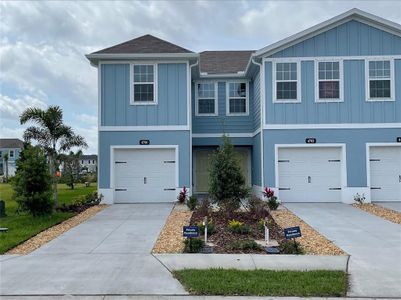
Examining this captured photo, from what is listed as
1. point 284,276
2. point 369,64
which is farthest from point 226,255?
point 369,64

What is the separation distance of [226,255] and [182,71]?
10.00 metres

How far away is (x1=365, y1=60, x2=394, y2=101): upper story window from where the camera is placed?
15.6 m

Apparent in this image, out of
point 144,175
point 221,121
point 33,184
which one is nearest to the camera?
point 33,184

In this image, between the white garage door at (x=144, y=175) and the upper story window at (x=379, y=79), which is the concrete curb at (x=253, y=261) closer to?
the white garage door at (x=144, y=175)

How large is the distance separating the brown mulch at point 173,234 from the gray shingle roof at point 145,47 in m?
6.41

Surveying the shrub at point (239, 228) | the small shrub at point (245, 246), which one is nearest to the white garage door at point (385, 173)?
the shrub at point (239, 228)

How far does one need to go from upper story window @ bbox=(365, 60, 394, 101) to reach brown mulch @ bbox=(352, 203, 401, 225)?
162 inches

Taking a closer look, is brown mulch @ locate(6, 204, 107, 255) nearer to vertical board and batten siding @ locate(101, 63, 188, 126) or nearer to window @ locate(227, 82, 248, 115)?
vertical board and batten siding @ locate(101, 63, 188, 126)

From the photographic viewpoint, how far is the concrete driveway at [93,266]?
18.8ft

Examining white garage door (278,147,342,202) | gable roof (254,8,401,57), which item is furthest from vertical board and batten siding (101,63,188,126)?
white garage door (278,147,342,202)

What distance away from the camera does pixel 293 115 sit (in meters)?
15.7

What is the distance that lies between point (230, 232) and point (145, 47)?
31.2ft

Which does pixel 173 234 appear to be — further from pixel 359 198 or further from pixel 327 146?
pixel 359 198

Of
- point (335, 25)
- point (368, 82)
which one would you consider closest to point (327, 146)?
point (368, 82)
